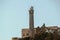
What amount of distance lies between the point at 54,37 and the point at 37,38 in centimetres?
90

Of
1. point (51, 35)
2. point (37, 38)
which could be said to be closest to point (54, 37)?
point (51, 35)

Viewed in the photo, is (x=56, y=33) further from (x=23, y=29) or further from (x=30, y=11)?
(x=30, y=11)

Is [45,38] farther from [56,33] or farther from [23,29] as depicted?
[23,29]

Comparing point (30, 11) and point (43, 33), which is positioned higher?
point (30, 11)

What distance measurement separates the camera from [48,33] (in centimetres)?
1149

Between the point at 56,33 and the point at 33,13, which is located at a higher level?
the point at 33,13

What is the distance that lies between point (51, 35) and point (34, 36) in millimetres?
1042

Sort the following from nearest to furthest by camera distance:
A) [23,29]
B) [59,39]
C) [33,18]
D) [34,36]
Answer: [59,39], [34,36], [23,29], [33,18]

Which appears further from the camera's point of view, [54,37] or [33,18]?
[33,18]

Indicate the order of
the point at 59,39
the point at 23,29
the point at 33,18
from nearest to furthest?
the point at 59,39
the point at 23,29
the point at 33,18

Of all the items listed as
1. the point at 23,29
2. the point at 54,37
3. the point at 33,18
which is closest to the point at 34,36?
the point at 54,37

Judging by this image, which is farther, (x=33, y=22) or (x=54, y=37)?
(x=33, y=22)

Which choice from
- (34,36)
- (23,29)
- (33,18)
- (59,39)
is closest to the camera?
(59,39)

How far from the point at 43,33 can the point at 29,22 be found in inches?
260
